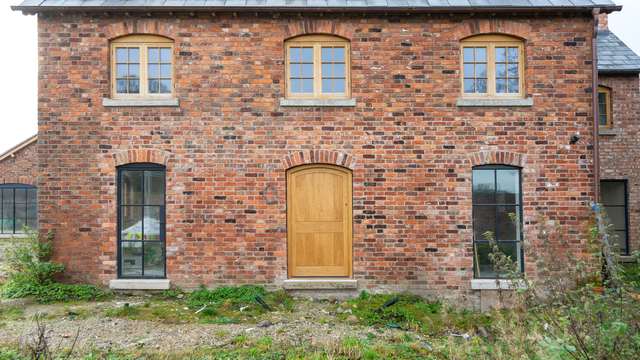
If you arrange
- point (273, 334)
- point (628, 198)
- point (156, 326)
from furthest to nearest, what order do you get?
1. point (628, 198)
2. point (156, 326)
3. point (273, 334)

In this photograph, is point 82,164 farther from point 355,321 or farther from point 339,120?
point 355,321

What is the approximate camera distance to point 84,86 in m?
8.09

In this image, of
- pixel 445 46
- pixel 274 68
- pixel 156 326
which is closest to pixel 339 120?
pixel 274 68

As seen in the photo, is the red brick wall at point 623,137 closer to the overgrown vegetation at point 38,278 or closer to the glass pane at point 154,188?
the glass pane at point 154,188

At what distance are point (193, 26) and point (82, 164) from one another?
3.40 meters

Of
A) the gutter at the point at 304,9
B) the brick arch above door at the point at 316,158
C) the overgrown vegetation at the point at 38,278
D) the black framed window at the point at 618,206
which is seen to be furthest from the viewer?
the black framed window at the point at 618,206

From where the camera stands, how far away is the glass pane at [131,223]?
26.9 ft

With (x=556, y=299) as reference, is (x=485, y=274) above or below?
below

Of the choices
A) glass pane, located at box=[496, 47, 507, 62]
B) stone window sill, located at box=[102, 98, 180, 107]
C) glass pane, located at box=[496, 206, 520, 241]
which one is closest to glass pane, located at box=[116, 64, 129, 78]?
stone window sill, located at box=[102, 98, 180, 107]

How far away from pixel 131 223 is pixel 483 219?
6870 mm

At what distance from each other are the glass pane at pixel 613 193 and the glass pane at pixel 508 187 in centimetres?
641

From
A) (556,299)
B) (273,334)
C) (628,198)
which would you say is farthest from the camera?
(628,198)

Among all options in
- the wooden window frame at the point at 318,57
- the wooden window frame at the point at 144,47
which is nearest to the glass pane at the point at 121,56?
the wooden window frame at the point at 144,47

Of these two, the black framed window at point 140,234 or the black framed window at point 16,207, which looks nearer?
the black framed window at point 140,234
